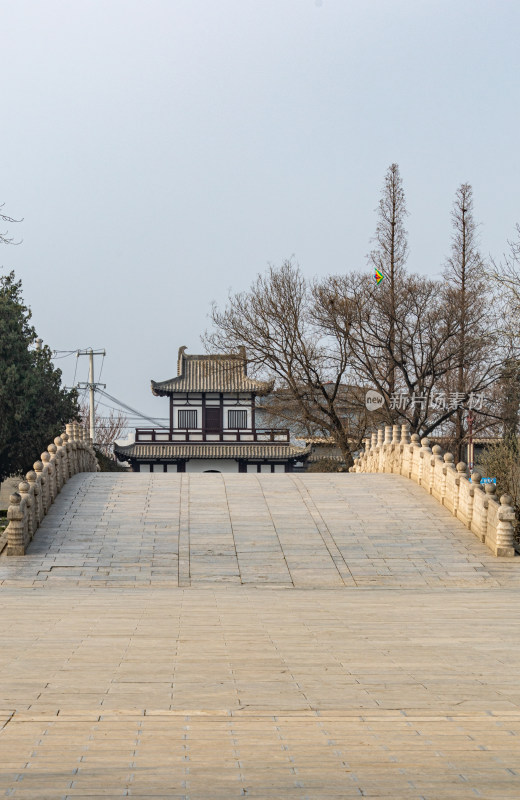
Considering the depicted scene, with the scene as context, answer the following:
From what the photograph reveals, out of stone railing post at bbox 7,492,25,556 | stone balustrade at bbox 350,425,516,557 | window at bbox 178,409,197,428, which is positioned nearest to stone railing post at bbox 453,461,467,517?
stone balustrade at bbox 350,425,516,557

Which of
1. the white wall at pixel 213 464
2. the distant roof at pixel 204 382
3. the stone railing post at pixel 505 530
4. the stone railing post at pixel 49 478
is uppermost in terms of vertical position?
the distant roof at pixel 204 382

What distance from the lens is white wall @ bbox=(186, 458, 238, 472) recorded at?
48594 millimetres

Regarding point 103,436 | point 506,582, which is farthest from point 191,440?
point 506,582

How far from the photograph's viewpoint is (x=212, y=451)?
158 ft

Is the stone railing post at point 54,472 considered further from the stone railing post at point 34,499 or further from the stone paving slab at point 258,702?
the stone paving slab at point 258,702

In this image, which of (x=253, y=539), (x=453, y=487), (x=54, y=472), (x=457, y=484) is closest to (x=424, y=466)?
(x=453, y=487)

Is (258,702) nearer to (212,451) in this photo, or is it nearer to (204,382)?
(212,451)

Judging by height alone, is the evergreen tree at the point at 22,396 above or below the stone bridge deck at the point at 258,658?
above

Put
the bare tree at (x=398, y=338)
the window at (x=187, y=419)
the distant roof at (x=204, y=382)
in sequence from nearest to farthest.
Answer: the bare tree at (x=398, y=338), the distant roof at (x=204, y=382), the window at (x=187, y=419)

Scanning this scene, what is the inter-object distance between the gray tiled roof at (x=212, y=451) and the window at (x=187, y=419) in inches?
104

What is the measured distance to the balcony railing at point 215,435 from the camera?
1897 inches

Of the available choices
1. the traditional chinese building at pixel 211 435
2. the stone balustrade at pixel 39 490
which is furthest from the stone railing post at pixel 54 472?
the traditional chinese building at pixel 211 435

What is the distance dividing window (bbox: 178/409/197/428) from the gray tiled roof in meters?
2.65

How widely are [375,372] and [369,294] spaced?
3.07 m
